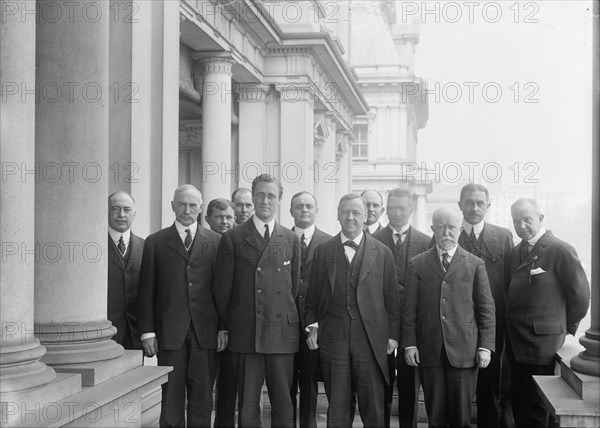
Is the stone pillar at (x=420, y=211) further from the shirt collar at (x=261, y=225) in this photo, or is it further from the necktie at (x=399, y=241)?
the shirt collar at (x=261, y=225)

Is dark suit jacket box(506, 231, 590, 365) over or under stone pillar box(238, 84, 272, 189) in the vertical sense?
under

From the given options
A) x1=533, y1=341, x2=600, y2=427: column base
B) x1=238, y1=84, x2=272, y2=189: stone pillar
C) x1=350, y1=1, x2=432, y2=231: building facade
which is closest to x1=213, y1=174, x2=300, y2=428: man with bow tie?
x1=533, y1=341, x2=600, y2=427: column base

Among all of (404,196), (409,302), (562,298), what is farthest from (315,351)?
(562,298)

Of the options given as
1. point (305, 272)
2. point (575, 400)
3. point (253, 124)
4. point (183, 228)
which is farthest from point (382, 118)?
point (575, 400)

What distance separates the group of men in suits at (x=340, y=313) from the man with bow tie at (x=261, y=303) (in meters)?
0.01

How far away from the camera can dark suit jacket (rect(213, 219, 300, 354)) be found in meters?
6.62

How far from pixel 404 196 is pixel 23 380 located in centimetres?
433

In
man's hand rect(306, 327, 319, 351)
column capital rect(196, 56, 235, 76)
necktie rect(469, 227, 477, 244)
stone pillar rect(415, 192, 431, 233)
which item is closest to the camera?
man's hand rect(306, 327, 319, 351)

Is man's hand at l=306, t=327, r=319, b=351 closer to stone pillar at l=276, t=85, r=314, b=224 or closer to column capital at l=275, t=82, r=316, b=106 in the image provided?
stone pillar at l=276, t=85, r=314, b=224

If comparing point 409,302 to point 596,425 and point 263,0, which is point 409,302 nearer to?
point 596,425

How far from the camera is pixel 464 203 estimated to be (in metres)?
7.45

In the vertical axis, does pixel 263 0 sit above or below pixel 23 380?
above

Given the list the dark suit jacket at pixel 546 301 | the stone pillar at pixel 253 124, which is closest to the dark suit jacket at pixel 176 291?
the dark suit jacket at pixel 546 301

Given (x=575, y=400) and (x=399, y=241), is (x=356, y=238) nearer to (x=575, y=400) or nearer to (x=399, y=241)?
(x=399, y=241)
